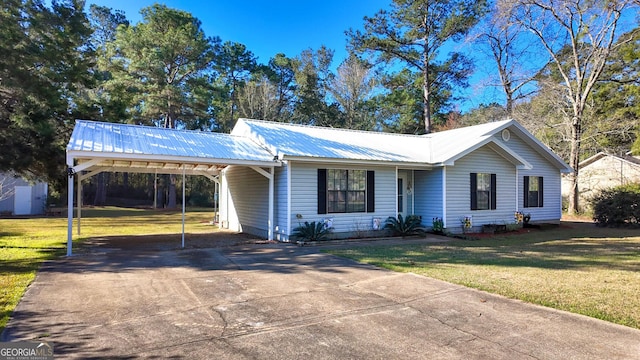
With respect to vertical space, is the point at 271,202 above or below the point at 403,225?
above

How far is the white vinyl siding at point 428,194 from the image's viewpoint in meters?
14.4

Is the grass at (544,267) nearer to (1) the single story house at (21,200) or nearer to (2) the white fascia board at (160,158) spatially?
(2) the white fascia board at (160,158)

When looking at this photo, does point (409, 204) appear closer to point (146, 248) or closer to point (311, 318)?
point (146, 248)

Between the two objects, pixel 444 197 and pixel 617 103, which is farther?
pixel 617 103

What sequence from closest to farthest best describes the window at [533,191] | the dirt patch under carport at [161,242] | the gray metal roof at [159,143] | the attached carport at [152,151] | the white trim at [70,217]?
the white trim at [70,217] < the attached carport at [152,151] < the gray metal roof at [159,143] < the dirt patch under carport at [161,242] < the window at [533,191]

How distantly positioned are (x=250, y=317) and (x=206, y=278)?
99.0 inches

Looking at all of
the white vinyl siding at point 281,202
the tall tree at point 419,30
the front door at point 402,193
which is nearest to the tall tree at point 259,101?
the tall tree at point 419,30

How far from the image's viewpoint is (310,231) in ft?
39.5

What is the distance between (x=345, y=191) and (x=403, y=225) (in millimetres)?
2486

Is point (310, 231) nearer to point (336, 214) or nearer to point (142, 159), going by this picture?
point (336, 214)

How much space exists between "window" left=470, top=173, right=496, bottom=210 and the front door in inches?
97.8

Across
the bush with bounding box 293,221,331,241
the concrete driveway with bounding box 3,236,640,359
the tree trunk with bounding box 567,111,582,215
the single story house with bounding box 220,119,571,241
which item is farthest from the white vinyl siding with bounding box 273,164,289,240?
the tree trunk with bounding box 567,111,582,215

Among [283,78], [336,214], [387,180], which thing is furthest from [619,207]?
[283,78]

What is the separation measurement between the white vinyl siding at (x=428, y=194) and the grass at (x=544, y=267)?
1.99 metres
